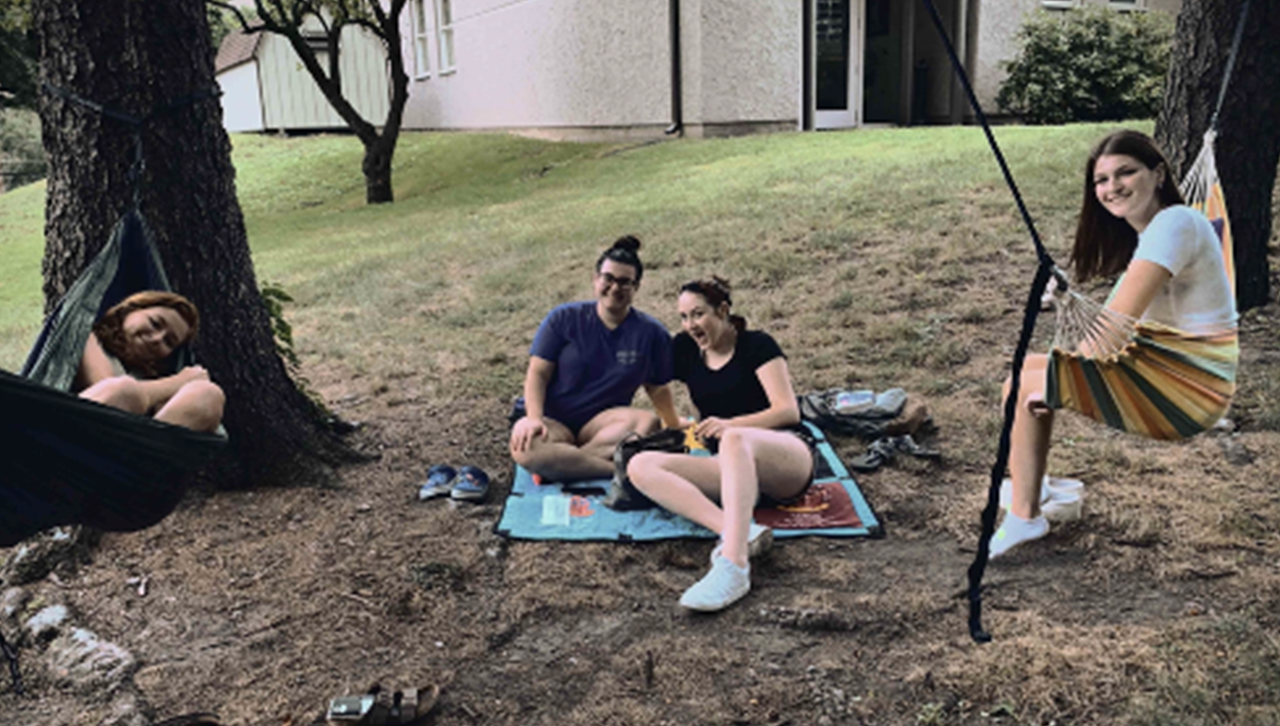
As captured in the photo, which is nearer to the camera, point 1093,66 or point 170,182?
point 170,182

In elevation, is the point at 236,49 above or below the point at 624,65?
above

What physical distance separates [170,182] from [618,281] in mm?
1542

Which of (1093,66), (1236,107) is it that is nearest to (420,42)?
(1093,66)

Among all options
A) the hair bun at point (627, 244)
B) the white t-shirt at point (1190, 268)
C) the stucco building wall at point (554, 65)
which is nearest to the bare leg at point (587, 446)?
the hair bun at point (627, 244)

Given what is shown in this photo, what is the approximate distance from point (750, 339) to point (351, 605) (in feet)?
4.86

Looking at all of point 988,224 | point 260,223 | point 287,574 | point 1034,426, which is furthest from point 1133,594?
point 260,223

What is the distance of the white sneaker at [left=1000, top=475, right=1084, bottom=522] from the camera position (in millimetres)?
3105

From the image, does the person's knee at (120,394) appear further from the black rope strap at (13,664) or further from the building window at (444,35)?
the building window at (444,35)

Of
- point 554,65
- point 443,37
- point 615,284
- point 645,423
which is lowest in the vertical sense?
point 645,423

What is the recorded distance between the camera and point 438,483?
3752 millimetres

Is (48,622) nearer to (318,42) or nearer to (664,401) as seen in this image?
(664,401)

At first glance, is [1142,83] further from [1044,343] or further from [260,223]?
[260,223]

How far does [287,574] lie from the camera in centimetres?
308

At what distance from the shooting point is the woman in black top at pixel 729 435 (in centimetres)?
299
